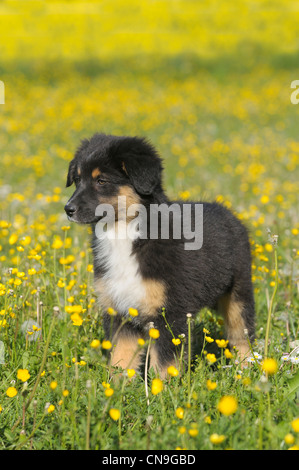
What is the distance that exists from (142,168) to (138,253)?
52cm

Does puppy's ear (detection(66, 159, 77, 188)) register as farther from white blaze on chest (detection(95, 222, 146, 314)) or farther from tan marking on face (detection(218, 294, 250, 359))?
tan marking on face (detection(218, 294, 250, 359))

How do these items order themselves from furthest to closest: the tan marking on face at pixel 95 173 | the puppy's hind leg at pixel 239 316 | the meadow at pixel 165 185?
the puppy's hind leg at pixel 239 316 < the tan marking on face at pixel 95 173 < the meadow at pixel 165 185

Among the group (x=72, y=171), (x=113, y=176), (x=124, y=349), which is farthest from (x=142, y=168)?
(x=124, y=349)

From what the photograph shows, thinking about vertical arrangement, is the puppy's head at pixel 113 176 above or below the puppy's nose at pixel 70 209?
above

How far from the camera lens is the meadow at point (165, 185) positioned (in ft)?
8.82

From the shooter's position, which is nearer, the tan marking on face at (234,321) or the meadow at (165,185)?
the meadow at (165,185)

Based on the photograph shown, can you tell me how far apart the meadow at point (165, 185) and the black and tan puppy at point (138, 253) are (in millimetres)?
233

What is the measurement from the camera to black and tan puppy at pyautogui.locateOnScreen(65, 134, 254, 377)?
3.46 meters

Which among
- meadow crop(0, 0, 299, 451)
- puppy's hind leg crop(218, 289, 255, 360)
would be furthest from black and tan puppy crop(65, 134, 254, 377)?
puppy's hind leg crop(218, 289, 255, 360)

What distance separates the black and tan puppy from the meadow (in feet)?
0.76

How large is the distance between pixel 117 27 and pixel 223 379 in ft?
94.0

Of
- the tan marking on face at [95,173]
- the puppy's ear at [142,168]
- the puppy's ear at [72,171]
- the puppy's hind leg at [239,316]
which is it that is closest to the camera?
the puppy's ear at [142,168]

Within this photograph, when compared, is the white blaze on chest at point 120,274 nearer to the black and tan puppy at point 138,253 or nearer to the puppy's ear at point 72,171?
the black and tan puppy at point 138,253

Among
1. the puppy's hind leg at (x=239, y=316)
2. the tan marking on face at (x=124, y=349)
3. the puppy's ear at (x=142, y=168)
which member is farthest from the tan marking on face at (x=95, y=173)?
the puppy's hind leg at (x=239, y=316)
